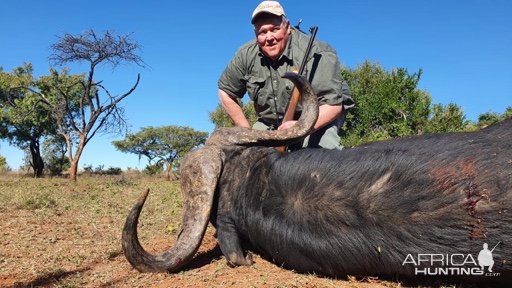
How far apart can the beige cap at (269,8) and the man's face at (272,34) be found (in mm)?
76

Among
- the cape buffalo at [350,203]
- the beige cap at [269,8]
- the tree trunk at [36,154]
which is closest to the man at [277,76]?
the beige cap at [269,8]

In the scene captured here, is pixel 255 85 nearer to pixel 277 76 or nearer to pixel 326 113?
pixel 277 76

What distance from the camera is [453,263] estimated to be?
97.3 inches

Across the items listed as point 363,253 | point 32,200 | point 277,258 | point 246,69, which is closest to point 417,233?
point 363,253

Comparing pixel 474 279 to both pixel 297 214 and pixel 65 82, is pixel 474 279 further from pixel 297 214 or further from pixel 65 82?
pixel 65 82

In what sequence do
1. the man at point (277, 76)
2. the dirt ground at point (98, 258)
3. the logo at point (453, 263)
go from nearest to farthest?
1. the logo at point (453, 263)
2. the dirt ground at point (98, 258)
3. the man at point (277, 76)

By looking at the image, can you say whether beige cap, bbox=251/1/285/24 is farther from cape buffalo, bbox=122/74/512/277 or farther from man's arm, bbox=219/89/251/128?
cape buffalo, bbox=122/74/512/277

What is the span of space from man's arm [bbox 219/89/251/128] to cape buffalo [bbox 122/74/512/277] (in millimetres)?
1454

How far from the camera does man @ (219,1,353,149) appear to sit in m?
4.42

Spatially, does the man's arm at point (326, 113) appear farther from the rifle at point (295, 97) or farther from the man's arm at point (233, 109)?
the man's arm at point (233, 109)

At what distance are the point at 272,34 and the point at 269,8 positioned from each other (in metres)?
0.25

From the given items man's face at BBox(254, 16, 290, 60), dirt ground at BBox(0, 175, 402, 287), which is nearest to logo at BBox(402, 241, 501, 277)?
dirt ground at BBox(0, 175, 402, 287)

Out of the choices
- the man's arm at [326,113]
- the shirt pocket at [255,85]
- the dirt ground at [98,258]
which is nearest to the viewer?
the dirt ground at [98,258]

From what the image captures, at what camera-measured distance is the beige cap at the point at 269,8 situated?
453 centimetres
